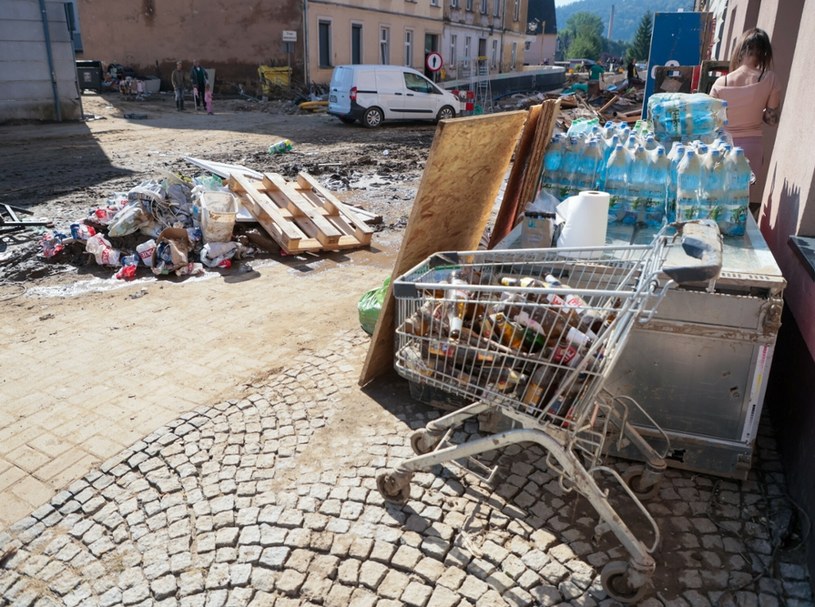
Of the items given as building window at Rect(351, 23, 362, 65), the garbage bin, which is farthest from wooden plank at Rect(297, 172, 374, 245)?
building window at Rect(351, 23, 362, 65)

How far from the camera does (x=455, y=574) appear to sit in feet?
9.15

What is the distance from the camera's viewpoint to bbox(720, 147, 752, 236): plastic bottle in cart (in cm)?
370

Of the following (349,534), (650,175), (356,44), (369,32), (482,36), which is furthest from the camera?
(482,36)

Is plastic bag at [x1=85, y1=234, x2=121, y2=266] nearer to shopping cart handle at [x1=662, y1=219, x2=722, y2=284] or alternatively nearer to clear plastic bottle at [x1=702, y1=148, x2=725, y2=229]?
clear plastic bottle at [x1=702, y1=148, x2=725, y2=229]

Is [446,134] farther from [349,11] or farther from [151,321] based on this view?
[349,11]

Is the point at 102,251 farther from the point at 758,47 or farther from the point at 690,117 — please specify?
the point at 758,47

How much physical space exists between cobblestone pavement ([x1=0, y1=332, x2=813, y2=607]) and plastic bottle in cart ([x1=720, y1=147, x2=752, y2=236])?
1.31 m

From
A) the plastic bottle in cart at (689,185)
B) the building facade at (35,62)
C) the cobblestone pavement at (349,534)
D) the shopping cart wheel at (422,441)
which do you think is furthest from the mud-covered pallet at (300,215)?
the building facade at (35,62)

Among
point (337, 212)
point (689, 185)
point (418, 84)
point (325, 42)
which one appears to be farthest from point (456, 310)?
point (325, 42)

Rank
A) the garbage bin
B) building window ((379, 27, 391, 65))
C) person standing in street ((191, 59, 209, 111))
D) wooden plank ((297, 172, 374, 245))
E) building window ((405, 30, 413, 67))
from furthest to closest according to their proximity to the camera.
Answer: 1. building window ((405, 30, 413, 67))
2. building window ((379, 27, 391, 65))
3. the garbage bin
4. person standing in street ((191, 59, 209, 111))
5. wooden plank ((297, 172, 374, 245))

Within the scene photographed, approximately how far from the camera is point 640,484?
3238mm

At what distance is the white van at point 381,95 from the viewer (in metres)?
19.1

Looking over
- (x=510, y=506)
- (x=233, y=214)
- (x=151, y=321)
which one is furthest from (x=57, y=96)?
(x=510, y=506)

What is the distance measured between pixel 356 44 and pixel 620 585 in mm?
31268
